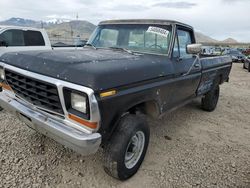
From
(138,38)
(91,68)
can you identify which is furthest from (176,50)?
(91,68)

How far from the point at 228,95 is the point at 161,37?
17.6 ft

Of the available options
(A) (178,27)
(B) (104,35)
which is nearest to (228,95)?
(A) (178,27)

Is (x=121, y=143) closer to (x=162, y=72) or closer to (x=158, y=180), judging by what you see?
(x=158, y=180)

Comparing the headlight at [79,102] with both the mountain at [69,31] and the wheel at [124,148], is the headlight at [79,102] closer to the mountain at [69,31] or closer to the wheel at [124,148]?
the wheel at [124,148]

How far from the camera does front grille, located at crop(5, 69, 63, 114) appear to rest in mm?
2502

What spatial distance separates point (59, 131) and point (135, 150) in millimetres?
1188

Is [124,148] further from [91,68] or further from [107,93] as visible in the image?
[91,68]

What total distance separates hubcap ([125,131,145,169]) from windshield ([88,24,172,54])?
4.54ft

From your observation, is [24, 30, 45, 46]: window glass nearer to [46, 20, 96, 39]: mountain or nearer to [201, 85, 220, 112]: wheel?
[46, 20, 96, 39]: mountain

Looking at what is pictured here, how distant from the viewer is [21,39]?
7.79 meters

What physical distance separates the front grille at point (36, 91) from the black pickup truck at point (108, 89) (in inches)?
0.4

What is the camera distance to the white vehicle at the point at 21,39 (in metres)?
7.37

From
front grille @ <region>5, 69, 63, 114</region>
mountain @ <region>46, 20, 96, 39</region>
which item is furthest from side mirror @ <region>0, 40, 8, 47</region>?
front grille @ <region>5, 69, 63, 114</region>

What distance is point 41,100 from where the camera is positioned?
2.66 meters
